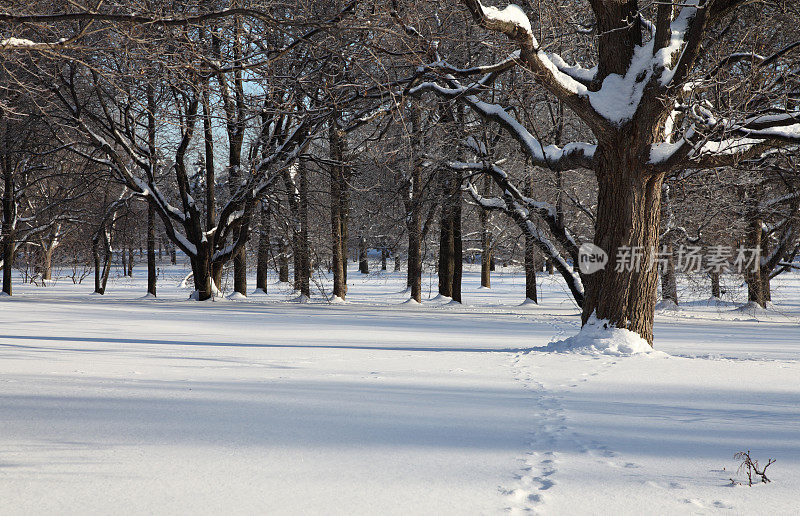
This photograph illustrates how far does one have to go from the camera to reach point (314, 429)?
4.33 meters

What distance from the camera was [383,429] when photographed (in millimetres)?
4359

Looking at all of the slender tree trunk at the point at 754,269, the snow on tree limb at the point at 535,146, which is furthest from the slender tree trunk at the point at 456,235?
the slender tree trunk at the point at 754,269

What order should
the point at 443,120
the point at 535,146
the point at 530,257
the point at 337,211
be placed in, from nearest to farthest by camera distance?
the point at 535,146 → the point at 443,120 → the point at 337,211 → the point at 530,257

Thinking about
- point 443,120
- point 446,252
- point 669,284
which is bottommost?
point 669,284

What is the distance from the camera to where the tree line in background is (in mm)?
7109

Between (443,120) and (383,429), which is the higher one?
(443,120)

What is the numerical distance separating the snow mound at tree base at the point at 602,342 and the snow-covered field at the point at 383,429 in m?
0.22

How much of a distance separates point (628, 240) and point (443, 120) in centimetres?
1008

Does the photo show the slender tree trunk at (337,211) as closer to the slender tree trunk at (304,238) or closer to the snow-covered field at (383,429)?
the slender tree trunk at (304,238)

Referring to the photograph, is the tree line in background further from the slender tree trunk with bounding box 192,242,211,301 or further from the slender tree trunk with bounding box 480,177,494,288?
the slender tree trunk with bounding box 480,177,494,288

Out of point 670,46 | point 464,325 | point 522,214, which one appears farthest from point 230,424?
point 522,214

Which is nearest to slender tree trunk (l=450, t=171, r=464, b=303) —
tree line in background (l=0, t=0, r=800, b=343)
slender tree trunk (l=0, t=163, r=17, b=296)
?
tree line in background (l=0, t=0, r=800, b=343)
